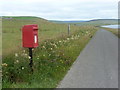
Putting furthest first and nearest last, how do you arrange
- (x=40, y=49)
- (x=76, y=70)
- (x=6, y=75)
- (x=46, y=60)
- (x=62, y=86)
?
(x=40, y=49) → (x=46, y=60) → (x=76, y=70) → (x=6, y=75) → (x=62, y=86)

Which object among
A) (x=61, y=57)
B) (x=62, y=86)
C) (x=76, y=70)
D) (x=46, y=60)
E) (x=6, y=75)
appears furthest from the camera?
(x=61, y=57)

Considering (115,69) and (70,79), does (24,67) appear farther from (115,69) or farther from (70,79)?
(115,69)

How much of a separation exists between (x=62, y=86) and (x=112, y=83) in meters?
1.35

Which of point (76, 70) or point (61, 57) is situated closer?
point (76, 70)

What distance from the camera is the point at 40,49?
1243 cm

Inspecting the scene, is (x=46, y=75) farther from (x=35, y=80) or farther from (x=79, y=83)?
(x=79, y=83)

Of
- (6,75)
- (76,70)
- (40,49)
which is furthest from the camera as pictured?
(40,49)

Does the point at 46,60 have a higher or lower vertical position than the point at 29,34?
lower

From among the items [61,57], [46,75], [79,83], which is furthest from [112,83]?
[61,57]

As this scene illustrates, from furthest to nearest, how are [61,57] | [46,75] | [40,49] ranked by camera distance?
[40,49], [61,57], [46,75]

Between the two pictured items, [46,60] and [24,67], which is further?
[46,60]

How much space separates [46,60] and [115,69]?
8.03ft

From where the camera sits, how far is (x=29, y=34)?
7129 mm

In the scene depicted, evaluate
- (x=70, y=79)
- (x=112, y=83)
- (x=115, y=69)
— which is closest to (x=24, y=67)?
(x=70, y=79)
